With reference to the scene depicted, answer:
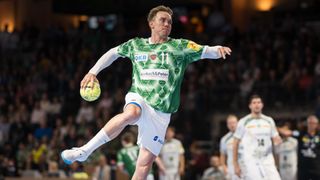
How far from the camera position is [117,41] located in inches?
1100

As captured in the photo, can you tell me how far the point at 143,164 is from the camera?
9.48 metres

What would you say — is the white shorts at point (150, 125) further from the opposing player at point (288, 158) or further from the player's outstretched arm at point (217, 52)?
the opposing player at point (288, 158)

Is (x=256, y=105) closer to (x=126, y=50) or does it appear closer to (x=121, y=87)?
(x=126, y=50)

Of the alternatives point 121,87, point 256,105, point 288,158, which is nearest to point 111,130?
point 256,105

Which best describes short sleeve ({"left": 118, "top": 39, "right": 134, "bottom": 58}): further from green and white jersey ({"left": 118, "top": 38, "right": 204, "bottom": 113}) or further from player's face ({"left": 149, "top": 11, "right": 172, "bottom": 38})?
player's face ({"left": 149, "top": 11, "right": 172, "bottom": 38})

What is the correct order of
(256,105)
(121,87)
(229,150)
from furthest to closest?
(121,87)
(229,150)
(256,105)

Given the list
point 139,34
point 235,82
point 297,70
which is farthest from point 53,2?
point 297,70

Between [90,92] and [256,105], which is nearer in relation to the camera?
[90,92]

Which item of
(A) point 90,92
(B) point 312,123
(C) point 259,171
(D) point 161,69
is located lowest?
(C) point 259,171

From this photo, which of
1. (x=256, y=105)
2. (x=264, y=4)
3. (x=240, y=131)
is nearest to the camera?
(x=256, y=105)

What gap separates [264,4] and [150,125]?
20855mm

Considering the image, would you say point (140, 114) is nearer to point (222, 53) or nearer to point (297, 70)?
point (222, 53)

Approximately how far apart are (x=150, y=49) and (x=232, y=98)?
1255 cm

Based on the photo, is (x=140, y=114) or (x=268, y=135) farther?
(x=268, y=135)
